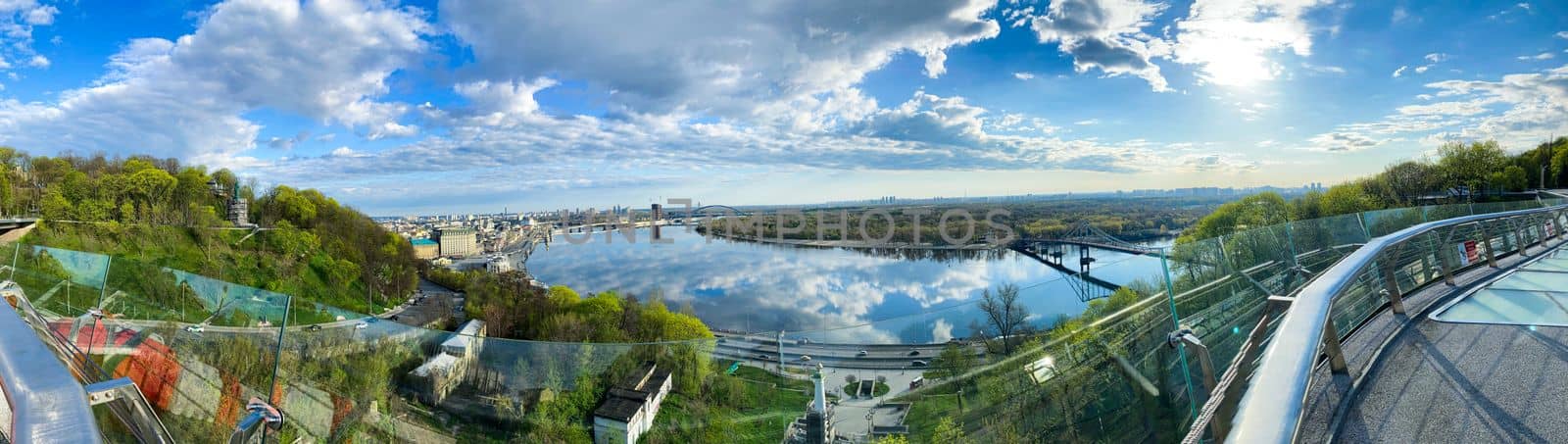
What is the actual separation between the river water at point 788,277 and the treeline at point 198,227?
910cm

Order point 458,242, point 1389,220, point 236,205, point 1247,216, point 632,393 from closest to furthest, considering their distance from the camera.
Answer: point 1389,220 < point 632,393 < point 1247,216 < point 236,205 < point 458,242

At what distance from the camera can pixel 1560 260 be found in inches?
97.8

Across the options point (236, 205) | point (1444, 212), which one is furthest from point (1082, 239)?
point (236, 205)

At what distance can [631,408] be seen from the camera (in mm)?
5223

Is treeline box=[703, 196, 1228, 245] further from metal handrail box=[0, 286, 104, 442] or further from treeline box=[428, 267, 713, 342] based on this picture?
metal handrail box=[0, 286, 104, 442]

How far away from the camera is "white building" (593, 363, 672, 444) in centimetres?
489

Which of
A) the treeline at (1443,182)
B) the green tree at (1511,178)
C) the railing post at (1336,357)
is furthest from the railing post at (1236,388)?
the green tree at (1511,178)

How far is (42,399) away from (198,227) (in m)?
30.0

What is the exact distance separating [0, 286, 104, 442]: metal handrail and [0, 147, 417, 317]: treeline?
75.5 ft

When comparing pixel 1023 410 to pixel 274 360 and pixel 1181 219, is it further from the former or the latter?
pixel 1181 219

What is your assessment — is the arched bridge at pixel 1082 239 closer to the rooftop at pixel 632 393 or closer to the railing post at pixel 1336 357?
the rooftop at pixel 632 393

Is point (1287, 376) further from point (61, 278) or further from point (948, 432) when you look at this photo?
point (61, 278)

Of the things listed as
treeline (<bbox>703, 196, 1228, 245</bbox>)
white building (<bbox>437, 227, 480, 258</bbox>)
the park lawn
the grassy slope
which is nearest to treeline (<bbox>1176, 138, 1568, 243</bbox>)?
the park lawn

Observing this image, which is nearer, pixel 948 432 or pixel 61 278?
pixel 948 432
